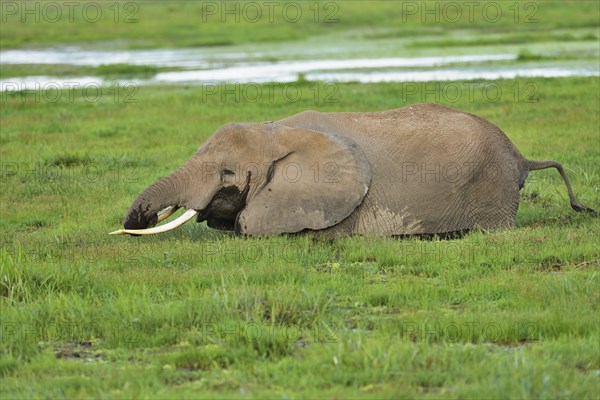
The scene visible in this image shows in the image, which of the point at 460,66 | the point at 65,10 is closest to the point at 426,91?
the point at 460,66

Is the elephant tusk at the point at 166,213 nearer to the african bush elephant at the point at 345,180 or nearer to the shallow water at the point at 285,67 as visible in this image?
the african bush elephant at the point at 345,180

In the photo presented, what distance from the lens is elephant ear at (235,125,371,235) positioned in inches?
379

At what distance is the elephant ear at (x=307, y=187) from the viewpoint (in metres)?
9.63

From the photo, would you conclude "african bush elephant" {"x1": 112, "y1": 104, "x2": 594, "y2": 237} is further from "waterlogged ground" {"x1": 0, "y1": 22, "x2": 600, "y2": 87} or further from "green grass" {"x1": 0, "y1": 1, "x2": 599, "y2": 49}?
"green grass" {"x1": 0, "y1": 1, "x2": 599, "y2": 49}

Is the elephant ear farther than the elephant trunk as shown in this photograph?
Yes

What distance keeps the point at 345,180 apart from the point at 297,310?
2854 millimetres

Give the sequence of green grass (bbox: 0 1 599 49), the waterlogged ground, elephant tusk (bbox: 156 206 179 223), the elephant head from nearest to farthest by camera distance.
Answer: the elephant head < elephant tusk (bbox: 156 206 179 223) < the waterlogged ground < green grass (bbox: 0 1 599 49)

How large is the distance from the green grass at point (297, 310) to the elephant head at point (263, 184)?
0.69ft

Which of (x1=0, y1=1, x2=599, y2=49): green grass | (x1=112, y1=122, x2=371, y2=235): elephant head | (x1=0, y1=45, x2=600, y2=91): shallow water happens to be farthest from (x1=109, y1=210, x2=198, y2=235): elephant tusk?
(x1=0, y1=1, x2=599, y2=49): green grass

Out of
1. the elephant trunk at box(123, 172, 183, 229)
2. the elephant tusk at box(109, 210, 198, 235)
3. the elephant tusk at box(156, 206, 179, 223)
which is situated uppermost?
the elephant trunk at box(123, 172, 183, 229)

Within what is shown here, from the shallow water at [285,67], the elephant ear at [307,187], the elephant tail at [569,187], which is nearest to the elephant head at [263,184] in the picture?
the elephant ear at [307,187]

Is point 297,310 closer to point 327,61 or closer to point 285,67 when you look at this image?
point 285,67

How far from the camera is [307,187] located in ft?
31.8

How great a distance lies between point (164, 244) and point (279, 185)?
1126 millimetres
